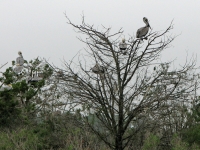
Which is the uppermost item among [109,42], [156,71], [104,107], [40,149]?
[109,42]

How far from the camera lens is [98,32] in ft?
41.8

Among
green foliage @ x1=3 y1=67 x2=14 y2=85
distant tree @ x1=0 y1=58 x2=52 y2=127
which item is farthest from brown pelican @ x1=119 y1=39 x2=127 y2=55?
green foliage @ x1=3 y1=67 x2=14 y2=85

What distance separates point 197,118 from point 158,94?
30.9 ft

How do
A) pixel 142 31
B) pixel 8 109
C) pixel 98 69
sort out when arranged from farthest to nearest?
1. pixel 8 109
2. pixel 98 69
3. pixel 142 31

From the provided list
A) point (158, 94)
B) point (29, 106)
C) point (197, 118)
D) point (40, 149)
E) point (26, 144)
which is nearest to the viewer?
point (158, 94)

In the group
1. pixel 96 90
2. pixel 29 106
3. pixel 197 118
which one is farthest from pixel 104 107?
pixel 29 106

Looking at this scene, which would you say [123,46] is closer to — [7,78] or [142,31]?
[142,31]

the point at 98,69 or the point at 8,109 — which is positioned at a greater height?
the point at 8,109

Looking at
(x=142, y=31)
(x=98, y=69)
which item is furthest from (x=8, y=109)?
(x=142, y=31)

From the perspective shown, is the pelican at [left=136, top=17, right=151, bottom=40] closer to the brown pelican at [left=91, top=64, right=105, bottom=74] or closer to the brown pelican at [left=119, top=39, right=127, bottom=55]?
the brown pelican at [left=119, top=39, right=127, bottom=55]

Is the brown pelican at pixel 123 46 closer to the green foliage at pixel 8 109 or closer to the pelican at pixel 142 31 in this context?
the pelican at pixel 142 31

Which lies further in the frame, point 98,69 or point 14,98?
point 14,98

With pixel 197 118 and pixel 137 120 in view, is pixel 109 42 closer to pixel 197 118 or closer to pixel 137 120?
pixel 137 120

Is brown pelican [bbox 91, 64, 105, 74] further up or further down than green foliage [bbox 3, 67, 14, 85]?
further down
